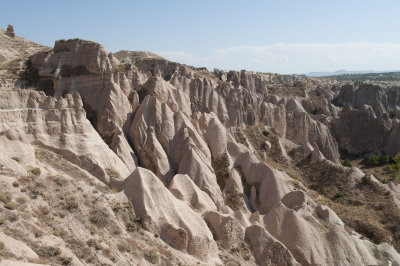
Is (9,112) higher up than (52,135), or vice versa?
A: (9,112)

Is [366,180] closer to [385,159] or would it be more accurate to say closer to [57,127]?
[385,159]

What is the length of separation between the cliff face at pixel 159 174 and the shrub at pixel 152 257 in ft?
0.14

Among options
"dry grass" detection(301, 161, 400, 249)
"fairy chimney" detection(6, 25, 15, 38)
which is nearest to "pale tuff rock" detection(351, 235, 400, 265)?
"dry grass" detection(301, 161, 400, 249)

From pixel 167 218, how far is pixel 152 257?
2.44 meters

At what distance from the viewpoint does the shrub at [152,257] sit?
13.4 m

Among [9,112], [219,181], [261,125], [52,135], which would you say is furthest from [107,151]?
[261,125]

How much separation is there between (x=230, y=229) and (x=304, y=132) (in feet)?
116

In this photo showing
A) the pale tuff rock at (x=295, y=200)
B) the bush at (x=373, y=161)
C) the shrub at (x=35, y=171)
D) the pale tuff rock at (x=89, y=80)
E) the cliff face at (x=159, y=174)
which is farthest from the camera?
the bush at (x=373, y=161)

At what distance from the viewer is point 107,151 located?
20.6m

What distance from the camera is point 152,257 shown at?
13.5 metres

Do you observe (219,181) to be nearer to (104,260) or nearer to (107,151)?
(107,151)

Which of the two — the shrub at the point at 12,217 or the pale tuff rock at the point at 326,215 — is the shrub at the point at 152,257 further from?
the pale tuff rock at the point at 326,215

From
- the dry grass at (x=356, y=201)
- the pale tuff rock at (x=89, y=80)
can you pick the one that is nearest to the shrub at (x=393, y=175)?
the dry grass at (x=356, y=201)

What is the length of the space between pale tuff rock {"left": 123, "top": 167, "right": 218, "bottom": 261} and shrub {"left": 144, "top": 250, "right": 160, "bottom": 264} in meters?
1.39
